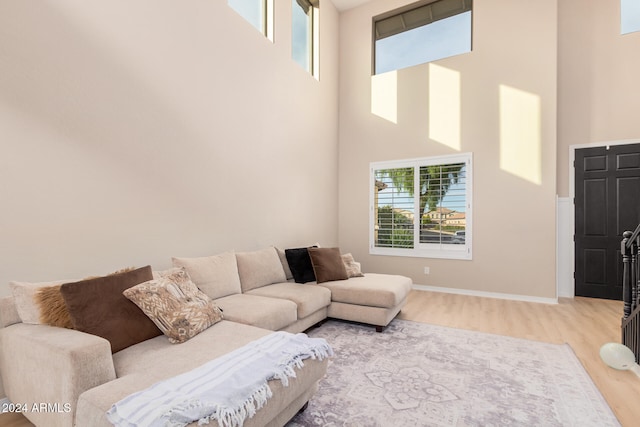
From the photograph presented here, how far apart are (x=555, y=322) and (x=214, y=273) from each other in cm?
387

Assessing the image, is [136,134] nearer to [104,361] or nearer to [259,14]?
[104,361]

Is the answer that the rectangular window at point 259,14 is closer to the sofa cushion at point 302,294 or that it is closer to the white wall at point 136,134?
the white wall at point 136,134

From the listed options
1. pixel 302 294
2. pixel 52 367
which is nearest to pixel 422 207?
pixel 302 294

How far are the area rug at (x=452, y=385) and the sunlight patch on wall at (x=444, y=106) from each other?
3.15 meters

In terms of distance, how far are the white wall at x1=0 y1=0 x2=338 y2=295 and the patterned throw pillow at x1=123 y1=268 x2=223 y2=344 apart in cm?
76

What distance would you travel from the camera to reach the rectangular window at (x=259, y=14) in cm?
391

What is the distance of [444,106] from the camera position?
5.04 meters

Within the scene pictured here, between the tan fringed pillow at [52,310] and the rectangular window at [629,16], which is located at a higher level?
the rectangular window at [629,16]

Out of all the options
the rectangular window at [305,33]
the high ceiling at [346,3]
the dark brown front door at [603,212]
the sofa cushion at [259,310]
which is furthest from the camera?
the high ceiling at [346,3]

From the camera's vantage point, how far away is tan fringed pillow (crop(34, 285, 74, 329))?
1685mm

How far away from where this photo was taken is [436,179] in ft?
16.7

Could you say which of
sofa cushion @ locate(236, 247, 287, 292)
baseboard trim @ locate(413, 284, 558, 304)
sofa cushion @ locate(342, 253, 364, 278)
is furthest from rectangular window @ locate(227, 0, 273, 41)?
baseboard trim @ locate(413, 284, 558, 304)

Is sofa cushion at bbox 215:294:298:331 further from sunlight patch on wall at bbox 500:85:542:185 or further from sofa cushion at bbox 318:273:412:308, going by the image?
sunlight patch on wall at bbox 500:85:542:185

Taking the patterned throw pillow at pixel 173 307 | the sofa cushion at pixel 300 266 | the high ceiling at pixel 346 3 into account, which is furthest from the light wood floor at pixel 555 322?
the high ceiling at pixel 346 3
